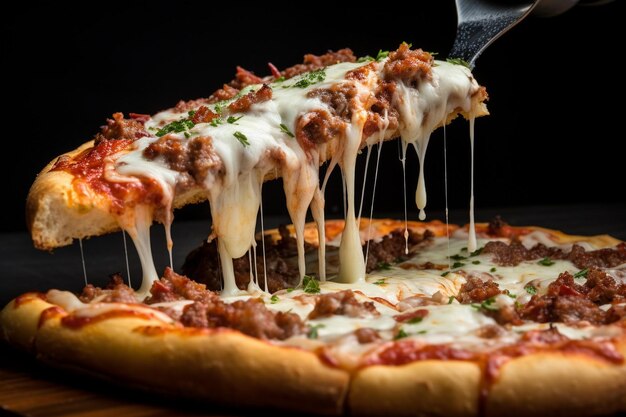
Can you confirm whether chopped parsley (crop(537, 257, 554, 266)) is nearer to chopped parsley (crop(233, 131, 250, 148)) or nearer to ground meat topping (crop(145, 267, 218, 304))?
chopped parsley (crop(233, 131, 250, 148))

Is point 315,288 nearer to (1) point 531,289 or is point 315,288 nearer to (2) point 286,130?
(2) point 286,130

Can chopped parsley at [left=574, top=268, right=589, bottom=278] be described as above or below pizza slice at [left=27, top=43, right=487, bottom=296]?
below

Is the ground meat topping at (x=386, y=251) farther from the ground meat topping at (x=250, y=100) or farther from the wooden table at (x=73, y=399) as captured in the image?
the wooden table at (x=73, y=399)

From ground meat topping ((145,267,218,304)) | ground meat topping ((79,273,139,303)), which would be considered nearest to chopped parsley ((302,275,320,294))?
ground meat topping ((145,267,218,304))

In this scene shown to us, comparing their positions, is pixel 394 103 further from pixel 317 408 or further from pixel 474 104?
pixel 317 408

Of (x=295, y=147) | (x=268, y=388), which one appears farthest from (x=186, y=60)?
(x=268, y=388)

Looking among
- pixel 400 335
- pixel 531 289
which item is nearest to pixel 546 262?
pixel 531 289
